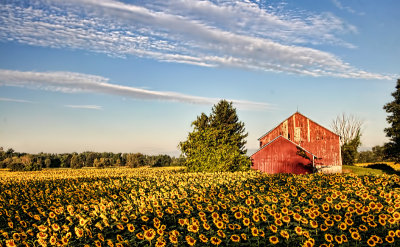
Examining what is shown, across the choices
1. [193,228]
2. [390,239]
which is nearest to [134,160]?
[193,228]

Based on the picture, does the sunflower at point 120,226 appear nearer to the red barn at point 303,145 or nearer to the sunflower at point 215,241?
the sunflower at point 215,241

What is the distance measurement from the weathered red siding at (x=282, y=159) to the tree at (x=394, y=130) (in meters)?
19.4

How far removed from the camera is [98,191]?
44.7ft

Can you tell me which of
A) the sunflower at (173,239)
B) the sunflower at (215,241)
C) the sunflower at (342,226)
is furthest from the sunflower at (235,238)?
the sunflower at (342,226)

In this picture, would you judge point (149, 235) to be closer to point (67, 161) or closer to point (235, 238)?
point (235, 238)

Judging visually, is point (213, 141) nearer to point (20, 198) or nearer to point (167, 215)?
point (20, 198)

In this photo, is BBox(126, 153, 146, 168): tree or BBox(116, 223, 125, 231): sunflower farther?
BBox(126, 153, 146, 168): tree

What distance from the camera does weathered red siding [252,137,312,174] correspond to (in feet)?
104

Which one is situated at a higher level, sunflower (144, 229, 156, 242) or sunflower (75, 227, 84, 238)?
sunflower (144, 229, 156, 242)

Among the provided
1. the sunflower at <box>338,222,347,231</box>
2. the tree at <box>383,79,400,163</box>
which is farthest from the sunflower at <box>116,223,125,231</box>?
the tree at <box>383,79,400,163</box>

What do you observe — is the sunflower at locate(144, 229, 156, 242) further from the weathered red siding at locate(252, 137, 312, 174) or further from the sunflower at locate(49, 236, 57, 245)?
the weathered red siding at locate(252, 137, 312, 174)

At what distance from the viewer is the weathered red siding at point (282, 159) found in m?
31.6

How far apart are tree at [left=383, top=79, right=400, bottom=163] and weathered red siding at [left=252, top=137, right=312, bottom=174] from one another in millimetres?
19425

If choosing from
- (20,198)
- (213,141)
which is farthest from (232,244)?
(213,141)
